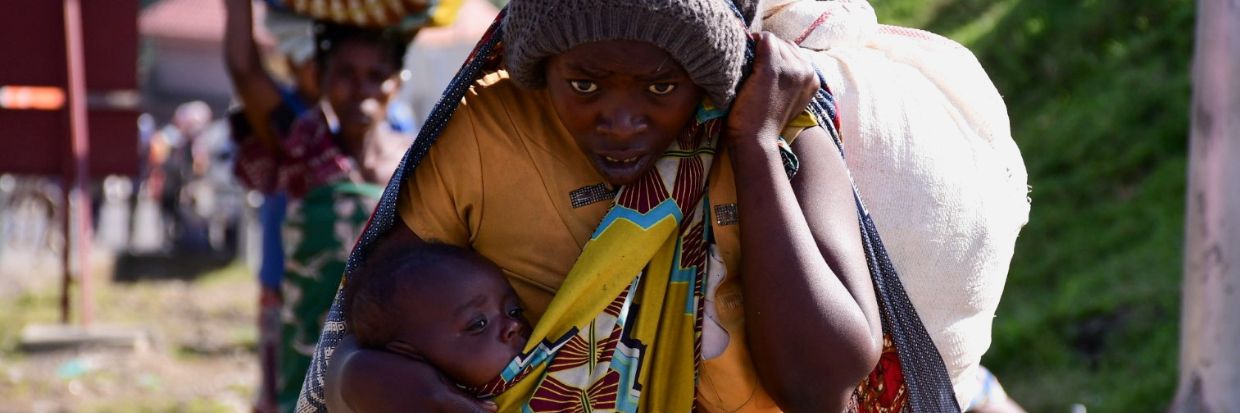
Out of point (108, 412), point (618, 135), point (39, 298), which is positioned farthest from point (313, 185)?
point (39, 298)

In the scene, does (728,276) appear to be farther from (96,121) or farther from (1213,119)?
(96,121)

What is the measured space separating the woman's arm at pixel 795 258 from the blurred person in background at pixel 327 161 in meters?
2.29

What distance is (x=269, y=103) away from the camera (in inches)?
190

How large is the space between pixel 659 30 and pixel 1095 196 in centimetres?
643

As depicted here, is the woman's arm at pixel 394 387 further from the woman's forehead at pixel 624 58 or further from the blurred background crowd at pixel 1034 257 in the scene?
the blurred background crowd at pixel 1034 257

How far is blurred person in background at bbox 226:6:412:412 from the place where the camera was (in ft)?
14.2

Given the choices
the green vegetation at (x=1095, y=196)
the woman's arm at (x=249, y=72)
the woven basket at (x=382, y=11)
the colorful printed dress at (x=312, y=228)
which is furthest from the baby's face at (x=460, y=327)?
the green vegetation at (x=1095, y=196)

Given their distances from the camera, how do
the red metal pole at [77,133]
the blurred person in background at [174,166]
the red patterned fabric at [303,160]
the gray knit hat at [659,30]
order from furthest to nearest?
→ 1. the blurred person in background at [174,166]
2. the red metal pole at [77,133]
3. the red patterned fabric at [303,160]
4. the gray knit hat at [659,30]

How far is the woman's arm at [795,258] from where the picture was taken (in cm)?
208

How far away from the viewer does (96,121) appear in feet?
29.8

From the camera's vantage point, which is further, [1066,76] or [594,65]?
[1066,76]

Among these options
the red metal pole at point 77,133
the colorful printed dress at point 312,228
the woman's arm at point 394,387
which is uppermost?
the woman's arm at point 394,387

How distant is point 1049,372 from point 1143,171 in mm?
1821

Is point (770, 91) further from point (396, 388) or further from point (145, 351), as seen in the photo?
point (145, 351)
